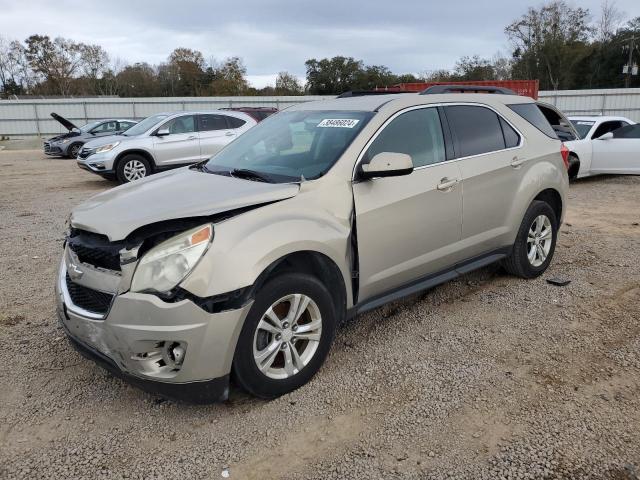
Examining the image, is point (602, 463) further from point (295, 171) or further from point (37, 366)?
point (37, 366)

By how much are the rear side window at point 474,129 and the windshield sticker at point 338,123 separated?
900 mm

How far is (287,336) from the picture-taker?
3023mm

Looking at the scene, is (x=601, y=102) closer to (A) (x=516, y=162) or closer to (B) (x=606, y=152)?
(B) (x=606, y=152)

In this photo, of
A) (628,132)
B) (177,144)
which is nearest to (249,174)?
(177,144)

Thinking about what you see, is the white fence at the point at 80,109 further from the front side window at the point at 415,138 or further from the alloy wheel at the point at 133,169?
the front side window at the point at 415,138

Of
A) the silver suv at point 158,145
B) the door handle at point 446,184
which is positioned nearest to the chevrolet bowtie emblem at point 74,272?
the door handle at point 446,184

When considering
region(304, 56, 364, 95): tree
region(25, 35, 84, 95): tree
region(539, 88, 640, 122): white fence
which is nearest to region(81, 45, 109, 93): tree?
region(25, 35, 84, 95): tree

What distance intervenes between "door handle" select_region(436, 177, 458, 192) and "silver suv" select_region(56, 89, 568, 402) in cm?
1

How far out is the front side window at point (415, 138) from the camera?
11.9 feet

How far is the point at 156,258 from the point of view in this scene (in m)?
2.67

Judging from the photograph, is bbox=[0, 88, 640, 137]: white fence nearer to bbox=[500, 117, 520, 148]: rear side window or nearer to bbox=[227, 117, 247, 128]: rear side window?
bbox=[227, 117, 247, 128]: rear side window

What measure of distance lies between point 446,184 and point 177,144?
890 cm

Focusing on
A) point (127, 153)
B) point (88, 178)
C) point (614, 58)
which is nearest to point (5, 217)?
point (127, 153)

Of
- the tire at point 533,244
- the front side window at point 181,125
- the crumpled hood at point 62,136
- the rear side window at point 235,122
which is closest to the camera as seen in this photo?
the tire at point 533,244
